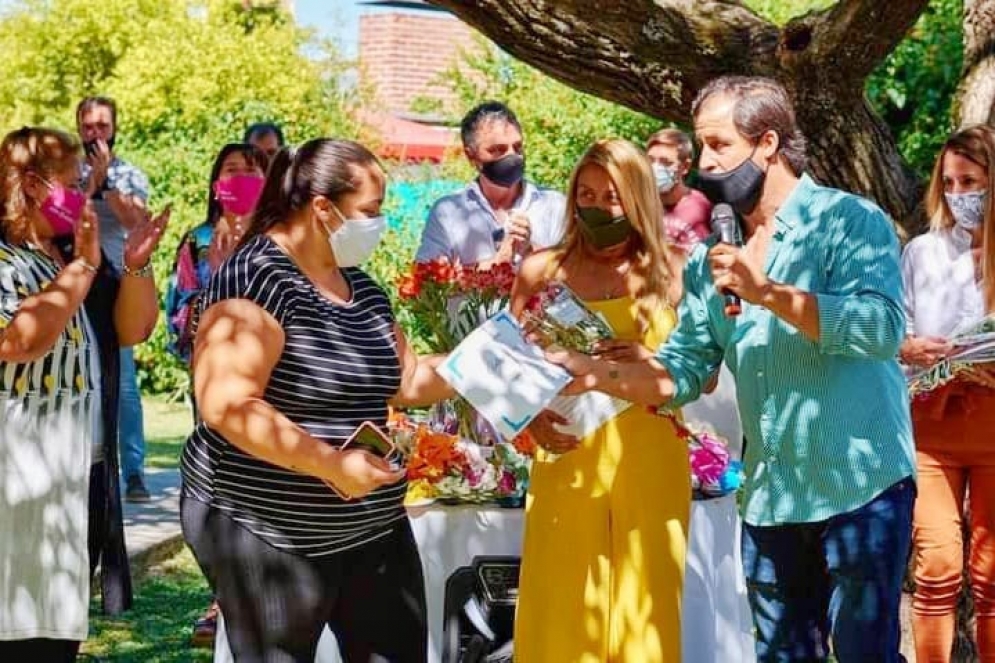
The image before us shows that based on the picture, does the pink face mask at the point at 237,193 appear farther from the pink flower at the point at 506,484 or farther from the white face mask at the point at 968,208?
the white face mask at the point at 968,208

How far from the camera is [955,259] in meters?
6.14

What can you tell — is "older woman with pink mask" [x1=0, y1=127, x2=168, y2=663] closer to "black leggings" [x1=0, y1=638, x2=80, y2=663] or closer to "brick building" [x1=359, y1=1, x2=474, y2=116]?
"black leggings" [x1=0, y1=638, x2=80, y2=663]

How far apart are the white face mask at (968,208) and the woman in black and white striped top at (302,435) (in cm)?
238

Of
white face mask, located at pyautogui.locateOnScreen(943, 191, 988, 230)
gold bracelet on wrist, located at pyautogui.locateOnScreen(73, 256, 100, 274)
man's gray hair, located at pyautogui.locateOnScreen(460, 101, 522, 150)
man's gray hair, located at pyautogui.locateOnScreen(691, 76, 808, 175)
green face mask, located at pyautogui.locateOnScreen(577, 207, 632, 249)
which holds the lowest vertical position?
gold bracelet on wrist, located at pyautogui.locateOnScreen(73, 256, 100, 274)

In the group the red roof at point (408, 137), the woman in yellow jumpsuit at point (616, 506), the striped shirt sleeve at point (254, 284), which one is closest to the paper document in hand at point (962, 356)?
the woman in yellow jumpsuit at point (616, 506)

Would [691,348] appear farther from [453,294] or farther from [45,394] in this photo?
[45,394]

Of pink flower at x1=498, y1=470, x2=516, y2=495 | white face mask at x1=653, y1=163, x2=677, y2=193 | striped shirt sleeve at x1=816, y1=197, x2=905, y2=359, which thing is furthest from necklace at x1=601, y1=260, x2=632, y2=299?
A: white face mask at x1=653, y1=163, x2=677, y2=193

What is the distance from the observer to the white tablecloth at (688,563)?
19.8 ft

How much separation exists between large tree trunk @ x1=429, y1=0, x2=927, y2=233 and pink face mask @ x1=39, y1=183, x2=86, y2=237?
157 centimetres

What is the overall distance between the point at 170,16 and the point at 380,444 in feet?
64.7

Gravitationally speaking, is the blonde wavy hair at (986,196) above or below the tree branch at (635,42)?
below

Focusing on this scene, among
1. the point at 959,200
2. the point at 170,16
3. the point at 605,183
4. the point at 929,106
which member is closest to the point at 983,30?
the point at 959,200

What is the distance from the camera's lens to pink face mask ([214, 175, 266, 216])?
7902 millimetres

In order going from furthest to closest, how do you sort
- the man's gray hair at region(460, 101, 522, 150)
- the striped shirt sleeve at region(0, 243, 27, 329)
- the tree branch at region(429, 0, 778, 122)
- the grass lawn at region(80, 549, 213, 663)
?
the grass lawn at region(80, 549, 213, 663) → the man's gray hair at region(460, 101, 522, 150) → the tree branch at region(429, 0, 778, 122) → the striped shirt sleeve at region(0, 243, 27, 329)
